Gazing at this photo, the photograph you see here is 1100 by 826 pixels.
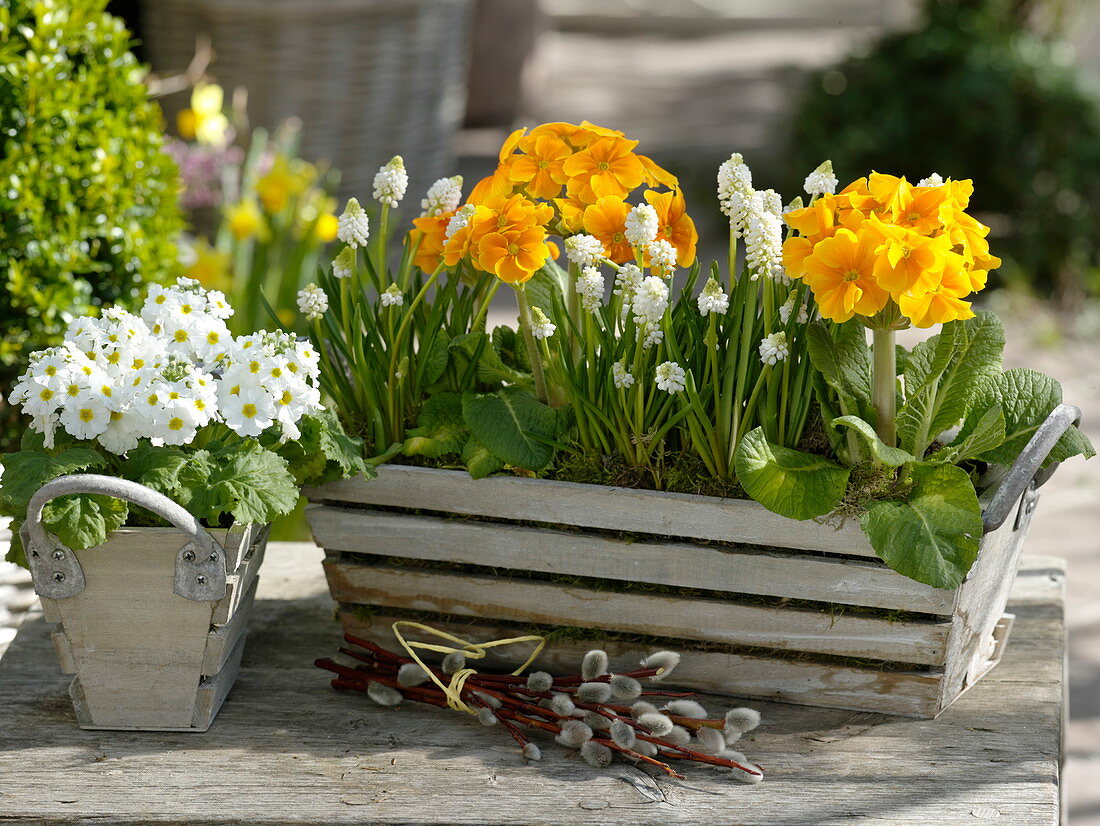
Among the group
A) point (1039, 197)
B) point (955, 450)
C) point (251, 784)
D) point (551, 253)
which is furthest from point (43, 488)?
point (1039, 197)

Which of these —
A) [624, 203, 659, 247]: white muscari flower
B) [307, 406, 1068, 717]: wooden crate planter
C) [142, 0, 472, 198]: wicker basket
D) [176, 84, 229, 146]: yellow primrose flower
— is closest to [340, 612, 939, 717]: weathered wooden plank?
[307, 406, 1068, 717]: wooden crate planter

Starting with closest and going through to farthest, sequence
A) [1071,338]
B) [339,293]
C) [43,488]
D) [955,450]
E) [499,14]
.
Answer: [43,488] → [955,450] → [339,293] → [1071,338] → [499,14]

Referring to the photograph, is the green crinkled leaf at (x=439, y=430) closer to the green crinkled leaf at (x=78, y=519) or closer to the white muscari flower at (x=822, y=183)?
the green crinkled leaf at (x=78, y=519)

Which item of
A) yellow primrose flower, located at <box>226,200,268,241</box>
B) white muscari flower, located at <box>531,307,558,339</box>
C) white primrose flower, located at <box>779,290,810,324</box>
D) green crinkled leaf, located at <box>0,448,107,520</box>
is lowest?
yellow primrose flower, located at <box>226,200,268,241</box>

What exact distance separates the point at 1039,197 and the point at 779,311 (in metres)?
3.67

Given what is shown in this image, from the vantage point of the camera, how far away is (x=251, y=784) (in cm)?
118

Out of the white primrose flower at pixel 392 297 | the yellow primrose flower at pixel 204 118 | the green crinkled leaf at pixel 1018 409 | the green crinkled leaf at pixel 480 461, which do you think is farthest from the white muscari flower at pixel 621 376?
the yellow primrose flower at pixel 204 118

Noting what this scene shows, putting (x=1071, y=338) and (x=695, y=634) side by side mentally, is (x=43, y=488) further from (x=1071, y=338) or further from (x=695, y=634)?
(x=1071, y=338)

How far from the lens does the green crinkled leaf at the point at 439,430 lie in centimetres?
132

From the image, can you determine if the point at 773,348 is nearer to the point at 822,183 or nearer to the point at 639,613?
the point at 822,183

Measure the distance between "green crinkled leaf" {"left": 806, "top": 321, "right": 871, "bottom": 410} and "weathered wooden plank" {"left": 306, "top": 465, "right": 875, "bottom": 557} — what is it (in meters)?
0.14

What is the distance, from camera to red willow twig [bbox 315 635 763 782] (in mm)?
1198

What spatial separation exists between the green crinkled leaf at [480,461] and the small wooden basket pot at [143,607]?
236mm

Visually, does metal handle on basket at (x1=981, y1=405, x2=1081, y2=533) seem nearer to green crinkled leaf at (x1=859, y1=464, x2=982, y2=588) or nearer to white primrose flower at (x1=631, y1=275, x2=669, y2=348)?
green crinkled leaf at (x1=859, y1=464, x2=982, y2=588)
